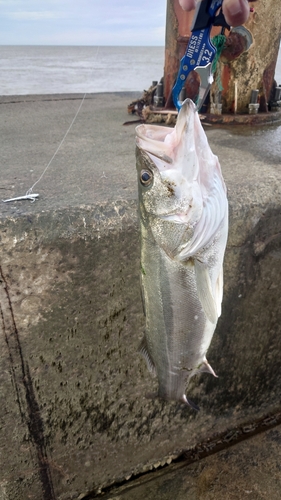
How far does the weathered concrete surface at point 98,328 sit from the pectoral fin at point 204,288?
42cm

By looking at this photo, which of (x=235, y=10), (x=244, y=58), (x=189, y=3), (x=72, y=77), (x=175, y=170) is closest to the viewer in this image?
(x=175, y=170)

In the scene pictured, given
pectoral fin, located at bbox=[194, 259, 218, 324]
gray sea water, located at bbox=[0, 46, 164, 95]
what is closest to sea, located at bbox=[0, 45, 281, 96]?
gray sea water, located at bbox=[0, 46, 164, 95]

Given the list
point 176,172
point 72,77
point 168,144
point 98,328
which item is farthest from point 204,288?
point 72,77

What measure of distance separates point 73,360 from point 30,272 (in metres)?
0.53

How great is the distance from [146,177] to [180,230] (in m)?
0.23

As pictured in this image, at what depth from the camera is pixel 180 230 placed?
4.58 feet

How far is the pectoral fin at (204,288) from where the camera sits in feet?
4.72

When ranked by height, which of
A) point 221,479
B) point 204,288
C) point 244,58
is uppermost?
point 244,58

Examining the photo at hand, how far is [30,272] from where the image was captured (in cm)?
164

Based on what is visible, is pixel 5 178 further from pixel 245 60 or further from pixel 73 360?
pixel 245 60

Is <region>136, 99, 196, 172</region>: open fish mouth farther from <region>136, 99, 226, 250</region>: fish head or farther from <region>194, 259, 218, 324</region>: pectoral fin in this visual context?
<region>194, 259, 218, 324</region>: pectoral fin

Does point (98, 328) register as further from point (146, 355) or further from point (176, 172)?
point (176, 172)

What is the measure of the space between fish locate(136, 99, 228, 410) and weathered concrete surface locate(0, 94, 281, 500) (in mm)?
348

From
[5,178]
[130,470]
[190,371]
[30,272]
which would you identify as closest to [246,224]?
[190,371]
